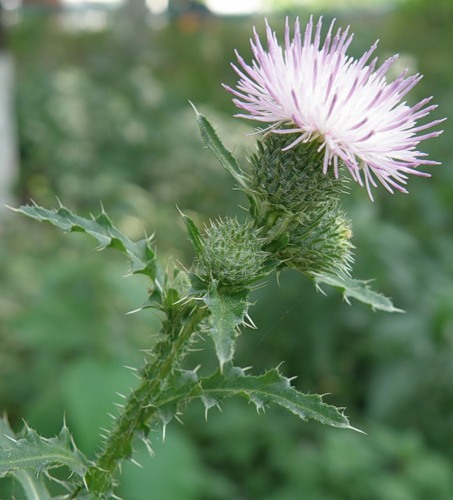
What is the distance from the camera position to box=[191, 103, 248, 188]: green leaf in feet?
5.74

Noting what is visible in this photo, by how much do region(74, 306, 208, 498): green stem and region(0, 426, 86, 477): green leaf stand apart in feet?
0.24

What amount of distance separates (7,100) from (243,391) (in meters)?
8.44

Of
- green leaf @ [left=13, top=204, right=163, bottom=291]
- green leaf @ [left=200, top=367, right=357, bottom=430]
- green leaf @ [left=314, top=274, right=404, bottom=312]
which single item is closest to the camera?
green leaf @ [left=200, top=367, right=357, bottom=430]

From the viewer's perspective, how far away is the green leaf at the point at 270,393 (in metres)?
1.51

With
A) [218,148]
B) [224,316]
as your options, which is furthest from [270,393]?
[218,148]

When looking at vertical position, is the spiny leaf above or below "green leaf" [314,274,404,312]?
below

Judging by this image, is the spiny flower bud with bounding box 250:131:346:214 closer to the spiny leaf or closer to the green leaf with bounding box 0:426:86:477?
the spiny leaf

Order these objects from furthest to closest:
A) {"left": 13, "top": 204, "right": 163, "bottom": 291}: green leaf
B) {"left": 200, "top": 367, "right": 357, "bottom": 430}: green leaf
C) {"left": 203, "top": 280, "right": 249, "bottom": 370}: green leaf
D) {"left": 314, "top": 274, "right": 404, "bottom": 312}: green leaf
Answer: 1. {"left": 314, "top": 274, "right": 404, "bottom": 312}: green leaf
2. {"left": 13, "top": 204, "right": 163, "bottom": 291}: green leaf
3. {"left": 200, "top": 367, "right": 357, "bottom": 430}: green leaf
4. {"left": 203, "top": 280, "right": 249, "bottom": 370}: green leaf

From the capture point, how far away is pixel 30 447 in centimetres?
150

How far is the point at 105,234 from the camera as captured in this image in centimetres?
169

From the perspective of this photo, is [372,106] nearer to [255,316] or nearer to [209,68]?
[255,316]

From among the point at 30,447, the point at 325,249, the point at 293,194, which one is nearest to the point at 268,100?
the point at 293,194

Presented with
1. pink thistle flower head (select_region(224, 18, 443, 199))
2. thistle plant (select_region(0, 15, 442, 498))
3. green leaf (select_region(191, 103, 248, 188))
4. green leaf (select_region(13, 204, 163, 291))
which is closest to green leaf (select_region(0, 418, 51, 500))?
thistle plant (select_region(0, 15, 442, 498))

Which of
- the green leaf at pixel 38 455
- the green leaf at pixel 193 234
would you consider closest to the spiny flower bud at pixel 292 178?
the green leaf at pixel 193 234
